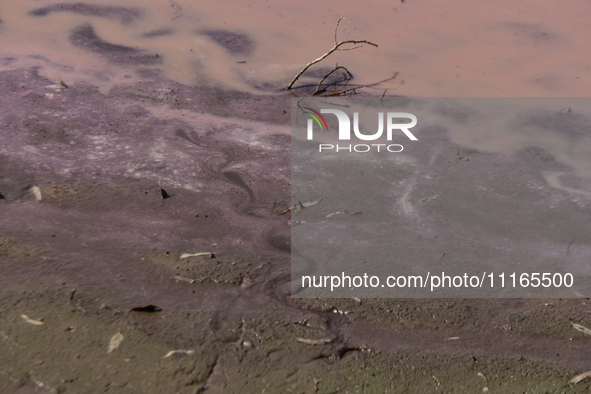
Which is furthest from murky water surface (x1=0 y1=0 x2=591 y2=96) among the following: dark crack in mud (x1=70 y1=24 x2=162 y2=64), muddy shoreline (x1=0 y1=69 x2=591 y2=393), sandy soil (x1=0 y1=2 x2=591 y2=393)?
muddy shoreline (x1=0 y1=69 x2=591 y2=393)

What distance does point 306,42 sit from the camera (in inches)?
303

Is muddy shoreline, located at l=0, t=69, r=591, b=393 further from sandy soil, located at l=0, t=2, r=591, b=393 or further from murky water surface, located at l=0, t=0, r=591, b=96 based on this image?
murky water surface, located at l=0, t=0, r=591, b=96

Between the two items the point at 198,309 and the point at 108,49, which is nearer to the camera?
the point at 198,309

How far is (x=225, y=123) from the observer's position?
18.7ft

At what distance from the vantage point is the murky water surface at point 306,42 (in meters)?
6.77

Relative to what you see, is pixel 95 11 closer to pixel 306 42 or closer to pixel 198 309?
pixel 306 42

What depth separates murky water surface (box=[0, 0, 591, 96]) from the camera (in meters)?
6.77

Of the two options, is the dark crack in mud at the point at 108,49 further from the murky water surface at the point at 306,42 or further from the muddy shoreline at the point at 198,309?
the muddy shoreline at the point at 198,309

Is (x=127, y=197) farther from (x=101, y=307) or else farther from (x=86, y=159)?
(x=101, y=307)

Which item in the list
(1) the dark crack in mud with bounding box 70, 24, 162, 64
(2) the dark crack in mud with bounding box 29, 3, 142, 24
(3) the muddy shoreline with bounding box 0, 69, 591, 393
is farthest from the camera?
(2) the dark crack in mud with bounding box 29, 3, 142, 24

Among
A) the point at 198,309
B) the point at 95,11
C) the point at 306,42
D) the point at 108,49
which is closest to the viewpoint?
the point at 198,309

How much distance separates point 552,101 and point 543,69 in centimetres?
89

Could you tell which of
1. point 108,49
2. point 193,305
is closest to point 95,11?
point 108,49

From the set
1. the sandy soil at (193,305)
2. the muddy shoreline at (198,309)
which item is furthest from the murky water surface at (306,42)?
the muddy shoreline at (198,309)
